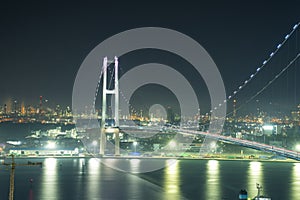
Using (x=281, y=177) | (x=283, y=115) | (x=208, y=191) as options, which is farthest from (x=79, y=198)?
(x=283, y=115)

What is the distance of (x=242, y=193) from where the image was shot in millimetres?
12844

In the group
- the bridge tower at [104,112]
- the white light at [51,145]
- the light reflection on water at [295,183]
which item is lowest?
the light reflection on water at [295,183]

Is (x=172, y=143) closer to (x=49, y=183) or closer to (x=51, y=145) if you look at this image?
(x=51, y=145)

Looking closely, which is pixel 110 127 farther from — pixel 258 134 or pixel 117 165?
pixel 258 134

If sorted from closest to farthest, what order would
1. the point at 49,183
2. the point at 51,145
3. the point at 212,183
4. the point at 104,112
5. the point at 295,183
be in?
the point at 49,183
the point at 212,183
the point at 295,183
the point at 104,112
the point at 51,145

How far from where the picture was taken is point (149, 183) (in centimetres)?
1752

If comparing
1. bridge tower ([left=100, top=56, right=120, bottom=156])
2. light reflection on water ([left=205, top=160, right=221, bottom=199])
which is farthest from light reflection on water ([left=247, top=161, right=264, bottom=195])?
bridge tower ([left=100, top=56, right=120, bottom=156])

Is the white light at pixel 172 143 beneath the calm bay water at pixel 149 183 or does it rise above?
above

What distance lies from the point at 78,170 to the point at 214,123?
41.3ft

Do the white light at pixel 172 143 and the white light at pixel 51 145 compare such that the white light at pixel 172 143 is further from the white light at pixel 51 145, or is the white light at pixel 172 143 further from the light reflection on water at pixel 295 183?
the light reflection on water at pixel 295 183

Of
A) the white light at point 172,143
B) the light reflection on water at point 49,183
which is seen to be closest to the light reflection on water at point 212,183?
the light reflection on water at point 49,183

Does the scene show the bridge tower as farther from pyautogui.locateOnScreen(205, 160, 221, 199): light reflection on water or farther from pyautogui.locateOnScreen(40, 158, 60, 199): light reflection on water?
pyautogui.locateOnScreen(205, 160, 221, 199): light reflection on water

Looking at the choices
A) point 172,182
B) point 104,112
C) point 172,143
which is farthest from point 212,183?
point 172,143

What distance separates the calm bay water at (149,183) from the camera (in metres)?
14.8
